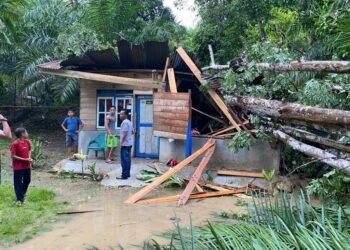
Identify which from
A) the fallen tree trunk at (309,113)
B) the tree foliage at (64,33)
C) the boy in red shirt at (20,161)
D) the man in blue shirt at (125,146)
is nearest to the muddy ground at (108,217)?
the man in blue shirt at (125,146)

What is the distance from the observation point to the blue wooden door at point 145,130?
1235cm

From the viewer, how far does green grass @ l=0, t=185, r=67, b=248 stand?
6184mm

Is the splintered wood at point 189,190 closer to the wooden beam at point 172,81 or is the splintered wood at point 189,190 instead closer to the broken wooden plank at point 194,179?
the broken wooden plank at point 194,179

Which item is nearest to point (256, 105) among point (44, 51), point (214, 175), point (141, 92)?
point (214, 175)

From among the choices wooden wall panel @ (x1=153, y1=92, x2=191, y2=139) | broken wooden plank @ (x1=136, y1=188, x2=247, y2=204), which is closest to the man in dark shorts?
wooden wall panel @ (x1=153, y1=92, x2=191, y2=139)

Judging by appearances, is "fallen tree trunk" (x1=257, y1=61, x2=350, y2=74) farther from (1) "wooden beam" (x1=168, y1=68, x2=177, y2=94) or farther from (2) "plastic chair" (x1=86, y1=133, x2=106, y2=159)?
(2) "plastic chair" (x1=86, y1=133, x2=106, y2=159)

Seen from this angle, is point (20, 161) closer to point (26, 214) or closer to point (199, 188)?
point (26, 214)

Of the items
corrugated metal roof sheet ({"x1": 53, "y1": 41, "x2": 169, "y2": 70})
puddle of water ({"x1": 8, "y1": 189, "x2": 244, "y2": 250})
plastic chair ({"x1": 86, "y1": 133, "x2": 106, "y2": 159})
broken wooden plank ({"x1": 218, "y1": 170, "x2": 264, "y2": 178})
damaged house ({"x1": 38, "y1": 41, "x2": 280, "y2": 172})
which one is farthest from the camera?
plastic chair ({"x1": 86, "y1": 133, "x2": 106, "y2": 159})

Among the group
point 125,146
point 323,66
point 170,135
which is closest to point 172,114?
point 170,135

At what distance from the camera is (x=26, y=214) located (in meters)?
7.21

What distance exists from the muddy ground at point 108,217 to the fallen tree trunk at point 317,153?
1509 millimetres

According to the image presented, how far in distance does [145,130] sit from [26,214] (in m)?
5.69

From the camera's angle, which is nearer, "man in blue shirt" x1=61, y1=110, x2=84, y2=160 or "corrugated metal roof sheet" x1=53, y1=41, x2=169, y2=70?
"corrugated metal roof sheet" x1=53, y1=41, x2=169, y2=70

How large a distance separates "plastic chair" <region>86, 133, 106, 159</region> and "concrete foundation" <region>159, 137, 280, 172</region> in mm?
2451
